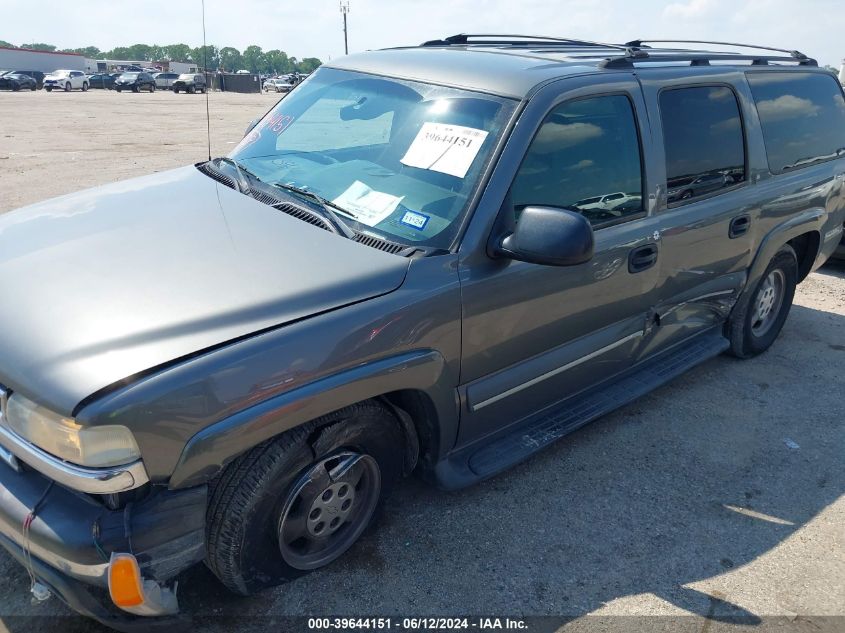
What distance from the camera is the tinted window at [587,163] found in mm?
2869

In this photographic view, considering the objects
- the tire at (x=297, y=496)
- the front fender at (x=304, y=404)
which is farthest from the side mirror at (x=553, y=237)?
the tire at (x=297, y=496)

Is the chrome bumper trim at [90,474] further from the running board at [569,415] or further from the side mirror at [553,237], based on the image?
the side mirror at [553,237]

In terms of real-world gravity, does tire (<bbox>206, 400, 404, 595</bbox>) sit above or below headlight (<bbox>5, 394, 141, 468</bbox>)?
below

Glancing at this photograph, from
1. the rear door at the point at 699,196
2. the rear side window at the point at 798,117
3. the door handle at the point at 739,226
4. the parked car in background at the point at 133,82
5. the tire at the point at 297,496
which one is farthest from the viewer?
the parked car in background at the point at 133,82

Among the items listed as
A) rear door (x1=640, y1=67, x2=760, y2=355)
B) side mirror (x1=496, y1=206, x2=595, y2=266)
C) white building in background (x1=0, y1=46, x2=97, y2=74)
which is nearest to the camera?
side mirror (x1=496, y1=206, x2=595, y2=266)

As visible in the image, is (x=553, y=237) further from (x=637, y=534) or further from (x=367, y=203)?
(x=637, y=534)

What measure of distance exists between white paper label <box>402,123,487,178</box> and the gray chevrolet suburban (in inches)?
0.4

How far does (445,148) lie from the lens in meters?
2.84

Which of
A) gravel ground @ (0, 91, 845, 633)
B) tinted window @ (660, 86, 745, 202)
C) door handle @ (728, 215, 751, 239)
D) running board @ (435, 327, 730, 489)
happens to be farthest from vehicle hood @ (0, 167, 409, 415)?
door handle @ (728, 215, 751, 239)

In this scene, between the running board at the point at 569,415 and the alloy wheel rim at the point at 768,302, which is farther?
the alloy wheel rim at the point at 768,302

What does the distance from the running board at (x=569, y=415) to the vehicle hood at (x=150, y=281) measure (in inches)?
37.0

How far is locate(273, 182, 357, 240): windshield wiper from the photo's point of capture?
2.69m

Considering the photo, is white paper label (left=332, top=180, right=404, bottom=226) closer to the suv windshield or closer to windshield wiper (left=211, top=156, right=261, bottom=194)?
the suv windshield

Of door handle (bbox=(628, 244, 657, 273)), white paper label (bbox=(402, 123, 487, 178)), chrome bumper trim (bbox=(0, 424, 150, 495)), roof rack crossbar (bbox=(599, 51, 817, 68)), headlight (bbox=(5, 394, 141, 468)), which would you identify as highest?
roof rack crossbar (bbox=(599, 51, 817, 68))
